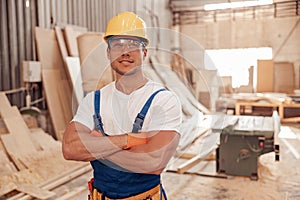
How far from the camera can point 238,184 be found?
3.84 meters

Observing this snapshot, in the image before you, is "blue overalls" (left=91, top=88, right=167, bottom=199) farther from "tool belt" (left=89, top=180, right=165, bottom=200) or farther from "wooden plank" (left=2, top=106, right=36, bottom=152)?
"wooden plank" (left=2, top=106, right=36, bottom=152)

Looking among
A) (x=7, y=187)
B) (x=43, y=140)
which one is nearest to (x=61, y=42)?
(x=43, y=140)

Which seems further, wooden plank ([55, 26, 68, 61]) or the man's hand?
wooden plank ([55, 26, 68, 61])

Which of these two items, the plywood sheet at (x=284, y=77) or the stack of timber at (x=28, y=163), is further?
the plywood sheet at (x=284, y=77)

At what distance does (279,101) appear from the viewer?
27.5 feet

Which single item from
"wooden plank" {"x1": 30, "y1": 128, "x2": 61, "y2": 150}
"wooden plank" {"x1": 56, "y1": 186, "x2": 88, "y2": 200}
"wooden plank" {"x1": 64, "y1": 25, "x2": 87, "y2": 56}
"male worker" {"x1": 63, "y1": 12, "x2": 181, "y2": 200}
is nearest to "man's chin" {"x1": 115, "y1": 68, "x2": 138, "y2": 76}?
"male worker" {"x1": 63, "y1": 12, "x2": 181, "y2": 200}

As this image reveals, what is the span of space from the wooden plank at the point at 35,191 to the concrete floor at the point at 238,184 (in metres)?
0.31

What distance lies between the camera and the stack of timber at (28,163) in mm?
3467

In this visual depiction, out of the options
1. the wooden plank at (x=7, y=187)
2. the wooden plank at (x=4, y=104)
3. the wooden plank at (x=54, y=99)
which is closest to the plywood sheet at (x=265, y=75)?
the wooden plank at (x=54, y=99)

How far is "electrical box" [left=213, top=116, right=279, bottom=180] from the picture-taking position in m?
3.88

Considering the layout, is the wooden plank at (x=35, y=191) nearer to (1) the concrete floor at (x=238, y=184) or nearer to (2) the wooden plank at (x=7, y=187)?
(2) the wooden plank at (x=7, y=187)

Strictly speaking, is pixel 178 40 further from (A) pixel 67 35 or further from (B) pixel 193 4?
(A) pixel 67 35

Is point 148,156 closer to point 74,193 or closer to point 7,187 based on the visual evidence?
point 74,193

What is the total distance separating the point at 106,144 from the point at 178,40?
10.7 m
